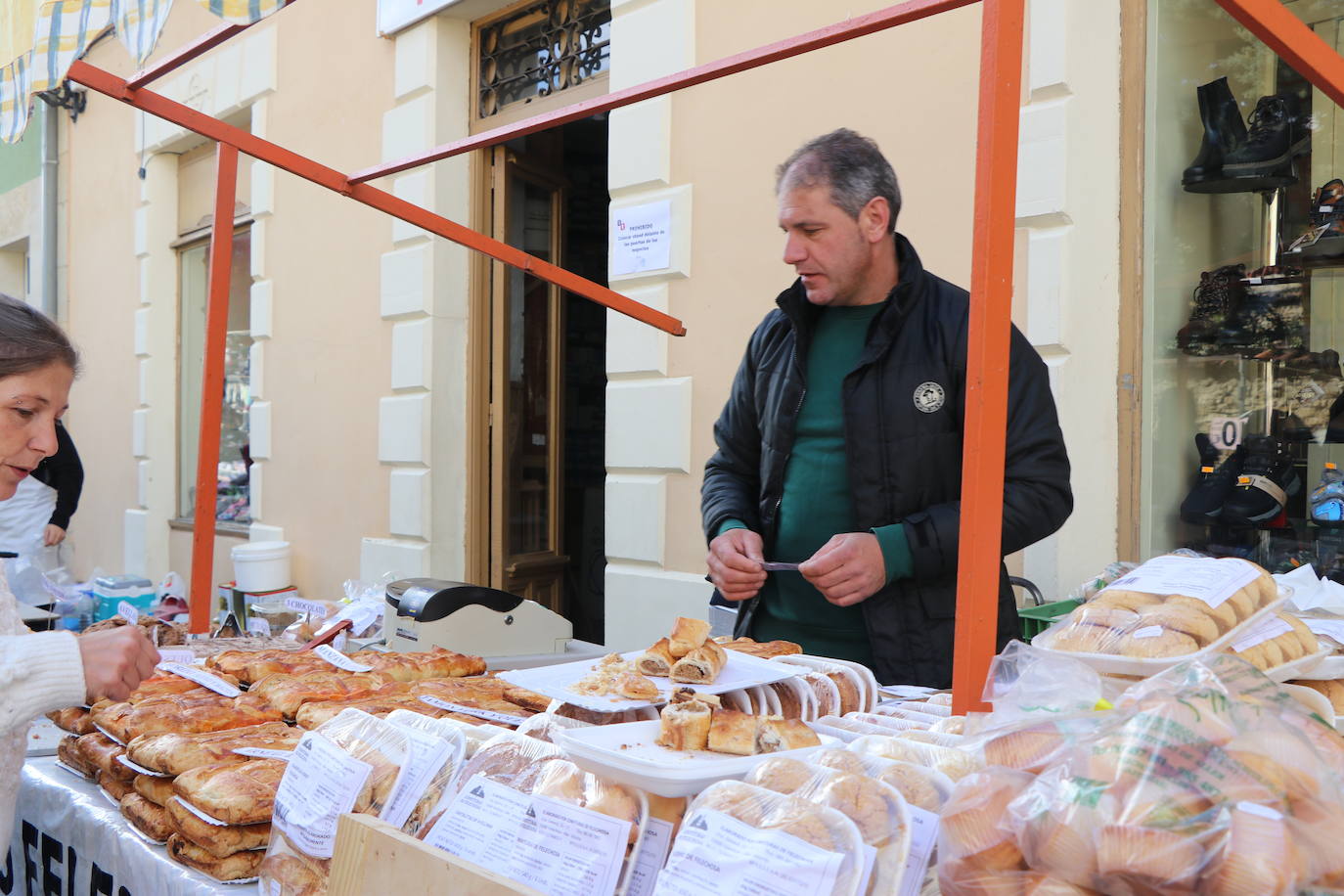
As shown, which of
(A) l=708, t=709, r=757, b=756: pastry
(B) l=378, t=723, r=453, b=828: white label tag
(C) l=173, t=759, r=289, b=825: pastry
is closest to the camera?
(A) l=708, t=709, r=757, b=756: pastry

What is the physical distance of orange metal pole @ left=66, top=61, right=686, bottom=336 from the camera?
7.89 feet

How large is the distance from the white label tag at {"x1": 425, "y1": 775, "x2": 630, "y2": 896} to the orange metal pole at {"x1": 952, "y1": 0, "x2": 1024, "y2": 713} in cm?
51

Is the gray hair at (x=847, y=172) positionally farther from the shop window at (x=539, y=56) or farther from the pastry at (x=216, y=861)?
the shop window at (x=539, y=56)

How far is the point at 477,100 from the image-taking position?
5.72m

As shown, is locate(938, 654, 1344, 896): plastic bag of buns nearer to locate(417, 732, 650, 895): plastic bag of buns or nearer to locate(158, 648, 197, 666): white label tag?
locate(417, 732, 650, 895): plastic bag of buns

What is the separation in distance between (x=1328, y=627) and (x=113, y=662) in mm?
1814

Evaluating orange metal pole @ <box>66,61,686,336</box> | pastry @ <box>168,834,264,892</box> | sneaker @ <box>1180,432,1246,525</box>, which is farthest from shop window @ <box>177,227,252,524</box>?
sneaker @ <box>1180,432,1246,525</box>

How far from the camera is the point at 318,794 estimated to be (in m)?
1.51

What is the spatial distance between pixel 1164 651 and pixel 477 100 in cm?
515

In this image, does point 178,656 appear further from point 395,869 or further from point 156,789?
point 395,869

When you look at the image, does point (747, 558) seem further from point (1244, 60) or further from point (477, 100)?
point (477, 100)

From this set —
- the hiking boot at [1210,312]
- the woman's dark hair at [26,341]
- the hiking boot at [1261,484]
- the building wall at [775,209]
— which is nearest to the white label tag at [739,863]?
the woman's dark hair at [26,341]

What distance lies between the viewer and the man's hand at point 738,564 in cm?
241

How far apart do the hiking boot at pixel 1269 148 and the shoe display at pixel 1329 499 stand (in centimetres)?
83
